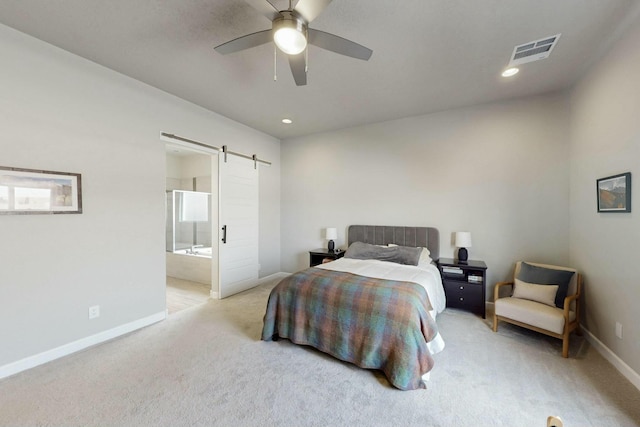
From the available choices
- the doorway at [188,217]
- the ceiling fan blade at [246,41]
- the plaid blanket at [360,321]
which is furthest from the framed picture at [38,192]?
the doorway at [188,217]

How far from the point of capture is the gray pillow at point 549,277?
2.80 metres

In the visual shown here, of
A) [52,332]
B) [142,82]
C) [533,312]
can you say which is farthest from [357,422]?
[142,82]

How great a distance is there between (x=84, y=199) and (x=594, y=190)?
17.2 feet

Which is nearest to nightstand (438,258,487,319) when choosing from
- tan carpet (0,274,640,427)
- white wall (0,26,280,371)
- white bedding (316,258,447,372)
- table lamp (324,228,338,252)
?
white bedding (316,258,447,372)

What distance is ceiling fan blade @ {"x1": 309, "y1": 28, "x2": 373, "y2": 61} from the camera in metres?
1.79

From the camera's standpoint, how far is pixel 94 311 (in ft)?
8.84

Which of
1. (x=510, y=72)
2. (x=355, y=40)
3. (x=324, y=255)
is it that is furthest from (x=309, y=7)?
(x=324, y=255)

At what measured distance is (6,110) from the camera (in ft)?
7.20

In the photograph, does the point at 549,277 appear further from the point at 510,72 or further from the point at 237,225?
the point at 237,225

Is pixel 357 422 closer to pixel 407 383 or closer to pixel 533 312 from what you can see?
pixel 407 383

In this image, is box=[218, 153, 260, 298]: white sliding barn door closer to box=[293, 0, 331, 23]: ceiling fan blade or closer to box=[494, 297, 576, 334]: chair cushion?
box=[293, 0, 331, 23]: ceiling fan blade

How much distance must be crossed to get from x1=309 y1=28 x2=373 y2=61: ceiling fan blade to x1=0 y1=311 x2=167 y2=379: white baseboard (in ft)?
11.5

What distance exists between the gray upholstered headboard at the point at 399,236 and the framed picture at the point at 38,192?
3.69 metres

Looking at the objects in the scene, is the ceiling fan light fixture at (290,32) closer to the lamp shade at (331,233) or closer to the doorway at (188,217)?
the lamp shade at (331,233)
